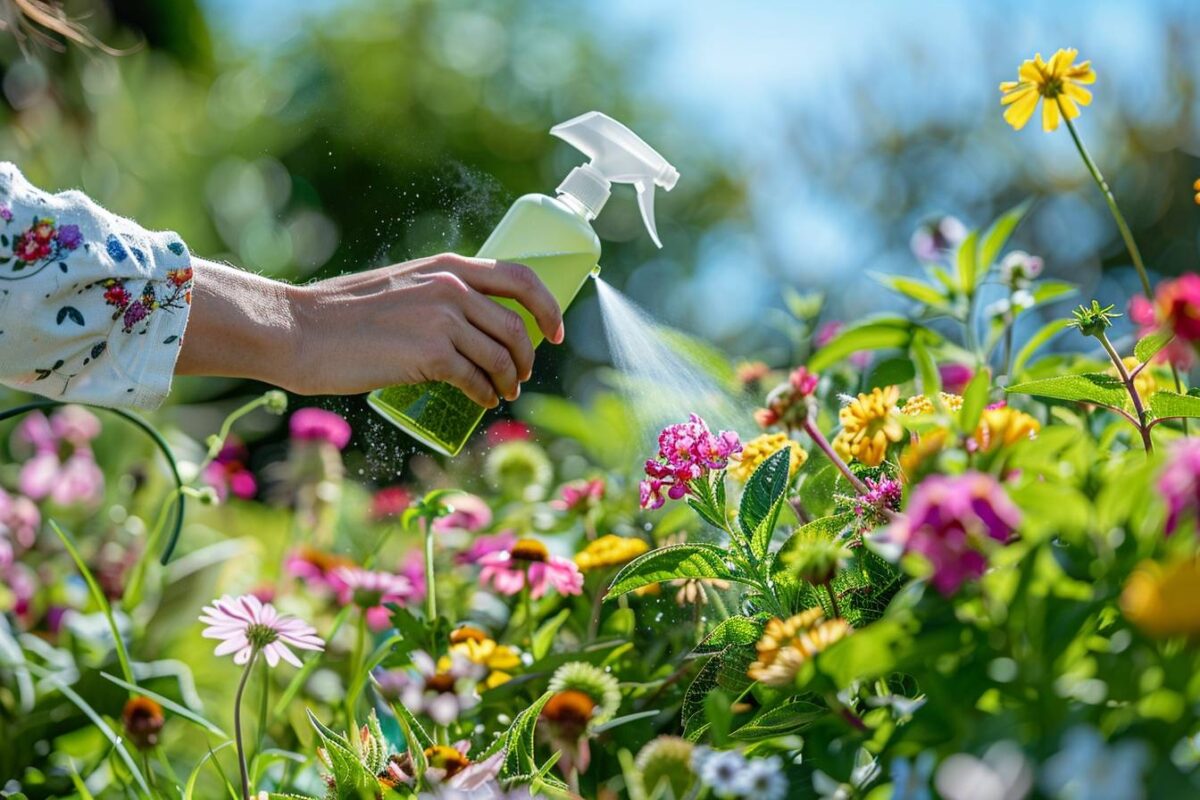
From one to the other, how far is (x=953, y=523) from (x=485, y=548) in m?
0.77

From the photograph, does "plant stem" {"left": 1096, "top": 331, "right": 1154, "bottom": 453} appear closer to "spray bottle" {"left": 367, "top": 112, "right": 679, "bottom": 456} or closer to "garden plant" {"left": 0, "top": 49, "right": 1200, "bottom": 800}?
"garden plant" {"left": 0, "top": 49, "right": 1200, "bottom": 800}

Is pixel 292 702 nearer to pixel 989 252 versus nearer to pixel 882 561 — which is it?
pixel 882 561

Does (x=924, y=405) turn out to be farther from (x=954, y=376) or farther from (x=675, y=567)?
(x=954, y=376)

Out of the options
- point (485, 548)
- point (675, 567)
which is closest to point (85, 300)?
point (675, 567)

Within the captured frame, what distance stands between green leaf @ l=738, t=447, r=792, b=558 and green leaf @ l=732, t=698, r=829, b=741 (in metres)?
0.11

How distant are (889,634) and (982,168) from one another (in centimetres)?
508

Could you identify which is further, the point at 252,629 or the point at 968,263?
the point at 968,263

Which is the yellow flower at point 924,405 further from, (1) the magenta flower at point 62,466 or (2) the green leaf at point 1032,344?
(1) the magenta flower at point 62,466

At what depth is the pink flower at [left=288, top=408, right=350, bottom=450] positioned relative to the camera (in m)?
1.59

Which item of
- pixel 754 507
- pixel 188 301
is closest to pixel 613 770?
pixel 754 507

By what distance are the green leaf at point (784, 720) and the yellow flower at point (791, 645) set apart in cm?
6

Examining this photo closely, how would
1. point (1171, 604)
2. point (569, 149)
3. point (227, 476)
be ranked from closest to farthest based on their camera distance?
point (1171, 604) < point (227, 476) < point (569, 149)

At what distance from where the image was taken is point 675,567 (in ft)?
2.17

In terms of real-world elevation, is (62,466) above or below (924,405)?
below
